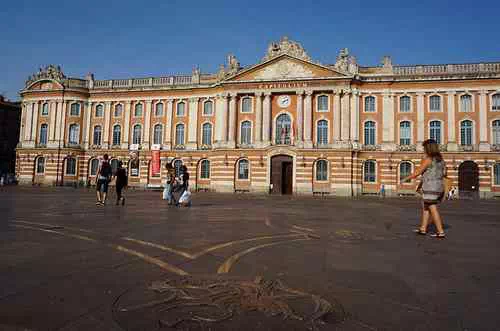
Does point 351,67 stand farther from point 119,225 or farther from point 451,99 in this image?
point 119,225

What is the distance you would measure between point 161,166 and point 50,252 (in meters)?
38.0

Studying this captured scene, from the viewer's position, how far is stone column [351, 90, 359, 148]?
35844 mm

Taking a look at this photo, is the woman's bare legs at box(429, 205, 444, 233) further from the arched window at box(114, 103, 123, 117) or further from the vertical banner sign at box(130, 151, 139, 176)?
the arched window at box(114, 103, 123, 117)

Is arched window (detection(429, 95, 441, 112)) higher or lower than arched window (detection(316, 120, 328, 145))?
higher

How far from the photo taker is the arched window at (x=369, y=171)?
1427 inches

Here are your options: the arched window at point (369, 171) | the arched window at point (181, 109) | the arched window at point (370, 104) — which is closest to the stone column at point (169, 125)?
the arched window at point (181, 109)

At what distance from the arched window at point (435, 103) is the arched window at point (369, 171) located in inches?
324

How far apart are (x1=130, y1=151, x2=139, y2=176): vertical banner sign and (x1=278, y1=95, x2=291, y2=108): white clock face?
18.7 metres

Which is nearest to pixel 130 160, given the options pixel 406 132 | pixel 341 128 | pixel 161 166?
pixel 161 166

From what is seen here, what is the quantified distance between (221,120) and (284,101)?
7.34 meters

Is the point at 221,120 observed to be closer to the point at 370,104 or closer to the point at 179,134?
the point at 179,134

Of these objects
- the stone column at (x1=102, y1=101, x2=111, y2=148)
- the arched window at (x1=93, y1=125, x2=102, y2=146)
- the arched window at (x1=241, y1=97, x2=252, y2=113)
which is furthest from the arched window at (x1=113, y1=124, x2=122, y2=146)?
the arched window at (x1=241, y1=97, x2=252, y2=113)

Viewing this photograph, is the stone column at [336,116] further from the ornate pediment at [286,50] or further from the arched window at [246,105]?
the arched window at [246,105]

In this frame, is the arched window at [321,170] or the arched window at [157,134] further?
the arched window at [157,134]
